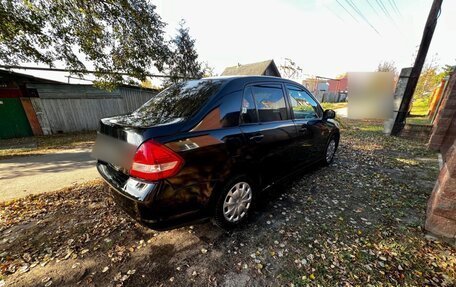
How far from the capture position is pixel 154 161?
64.8 inches

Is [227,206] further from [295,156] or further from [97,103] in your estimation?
[97,103]

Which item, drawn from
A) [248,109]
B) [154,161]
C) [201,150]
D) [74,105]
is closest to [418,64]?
[248,109]

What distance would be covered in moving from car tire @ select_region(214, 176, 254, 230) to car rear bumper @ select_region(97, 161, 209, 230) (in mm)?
288

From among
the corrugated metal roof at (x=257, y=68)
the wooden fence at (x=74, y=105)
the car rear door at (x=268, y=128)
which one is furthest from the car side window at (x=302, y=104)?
the corrugated metal roof at (x=257, y=68)

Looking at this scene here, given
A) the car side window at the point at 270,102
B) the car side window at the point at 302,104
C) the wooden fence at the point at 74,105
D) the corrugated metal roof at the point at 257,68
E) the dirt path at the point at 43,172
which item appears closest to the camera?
the car side window at the point at 270,102

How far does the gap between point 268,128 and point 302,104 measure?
137cm

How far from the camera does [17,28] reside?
235 inches

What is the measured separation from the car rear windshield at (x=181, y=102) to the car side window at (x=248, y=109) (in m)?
0.37

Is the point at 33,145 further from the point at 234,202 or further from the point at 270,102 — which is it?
the point at 270,102

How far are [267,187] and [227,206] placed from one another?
31.0 inches

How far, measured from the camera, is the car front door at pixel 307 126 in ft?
10.4

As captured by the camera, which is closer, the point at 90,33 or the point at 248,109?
the point at 248,109

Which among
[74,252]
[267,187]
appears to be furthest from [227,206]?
[74,252]

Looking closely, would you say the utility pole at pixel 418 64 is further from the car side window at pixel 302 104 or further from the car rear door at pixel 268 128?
the car rear door at pixel 268 128
